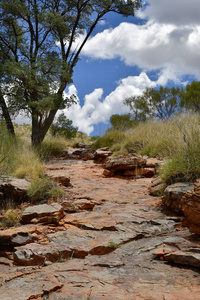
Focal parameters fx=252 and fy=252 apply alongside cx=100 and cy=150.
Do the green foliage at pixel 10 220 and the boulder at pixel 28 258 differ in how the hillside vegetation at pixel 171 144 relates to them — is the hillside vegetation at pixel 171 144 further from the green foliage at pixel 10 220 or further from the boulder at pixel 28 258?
the boulder at pixel 28 258

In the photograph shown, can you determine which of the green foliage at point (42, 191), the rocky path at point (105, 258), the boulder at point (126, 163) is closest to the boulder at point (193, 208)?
the rocky path at point (105, 258)

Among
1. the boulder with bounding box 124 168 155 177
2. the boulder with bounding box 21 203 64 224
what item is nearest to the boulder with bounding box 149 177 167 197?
the boulder with bounding box 124 168 155 177

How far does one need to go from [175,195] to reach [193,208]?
1.23m

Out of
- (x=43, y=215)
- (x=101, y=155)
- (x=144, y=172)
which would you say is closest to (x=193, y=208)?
(x=43, y=215)

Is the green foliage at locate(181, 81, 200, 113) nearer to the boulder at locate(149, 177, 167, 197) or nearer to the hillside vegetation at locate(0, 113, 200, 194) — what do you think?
the hillside vegetation at locate(0, 113, 200, 194)

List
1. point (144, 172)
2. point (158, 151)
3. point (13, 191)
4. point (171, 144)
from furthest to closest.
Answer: point (158, 151), point (171, 144), point (144, 172), point (13, 191)

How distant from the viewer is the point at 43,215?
411 cm

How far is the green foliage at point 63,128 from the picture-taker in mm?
19344

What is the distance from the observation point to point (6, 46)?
1380 cm

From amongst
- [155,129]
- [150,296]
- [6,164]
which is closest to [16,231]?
[150,296]

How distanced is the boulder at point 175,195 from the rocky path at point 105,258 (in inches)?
8.6

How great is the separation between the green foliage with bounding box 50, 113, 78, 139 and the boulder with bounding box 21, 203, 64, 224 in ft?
50.2

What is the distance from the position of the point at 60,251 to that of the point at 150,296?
4.43 ft

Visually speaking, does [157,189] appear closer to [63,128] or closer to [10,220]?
[10,220]
